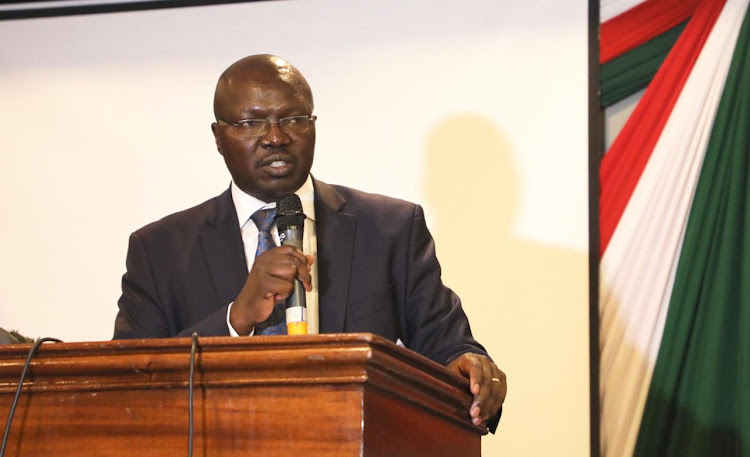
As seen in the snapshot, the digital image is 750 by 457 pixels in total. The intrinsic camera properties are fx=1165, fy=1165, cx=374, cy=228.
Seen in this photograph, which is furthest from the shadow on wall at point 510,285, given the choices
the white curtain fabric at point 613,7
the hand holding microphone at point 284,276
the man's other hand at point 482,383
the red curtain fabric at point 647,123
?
the hand holding microphone at point 284,276

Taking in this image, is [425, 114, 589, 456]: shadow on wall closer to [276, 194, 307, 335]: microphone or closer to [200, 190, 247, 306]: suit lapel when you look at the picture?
[200, 190, 247, 306]: suit lapel

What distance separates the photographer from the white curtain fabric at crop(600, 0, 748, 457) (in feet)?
12.3

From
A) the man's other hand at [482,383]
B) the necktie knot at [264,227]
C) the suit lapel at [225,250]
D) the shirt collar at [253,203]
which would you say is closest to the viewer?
the man's other hand at [482,383]

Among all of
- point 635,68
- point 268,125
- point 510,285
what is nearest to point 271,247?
point 268,125

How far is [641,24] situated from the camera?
3.97 metres

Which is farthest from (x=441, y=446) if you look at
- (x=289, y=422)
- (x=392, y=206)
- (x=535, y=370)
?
(x=535, y=370)

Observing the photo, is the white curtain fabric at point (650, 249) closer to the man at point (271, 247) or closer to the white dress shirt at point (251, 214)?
the man at point (271, 247)

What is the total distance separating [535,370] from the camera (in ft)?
12.4

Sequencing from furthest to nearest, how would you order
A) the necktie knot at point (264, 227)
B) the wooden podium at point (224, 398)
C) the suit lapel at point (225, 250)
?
the suit lapel at point (225, 250), the necktie knot at point (264, 227), the wooden podium at point (224, 398)

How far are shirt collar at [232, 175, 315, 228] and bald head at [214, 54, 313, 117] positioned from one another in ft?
0.67

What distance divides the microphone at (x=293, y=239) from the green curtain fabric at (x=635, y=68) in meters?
2.07

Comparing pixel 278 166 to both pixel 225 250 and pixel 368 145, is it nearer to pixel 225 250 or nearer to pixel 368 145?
pixel 225 250

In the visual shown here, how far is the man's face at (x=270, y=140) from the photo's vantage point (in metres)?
2.67

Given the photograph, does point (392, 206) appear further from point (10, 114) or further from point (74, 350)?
point (10, 114)
